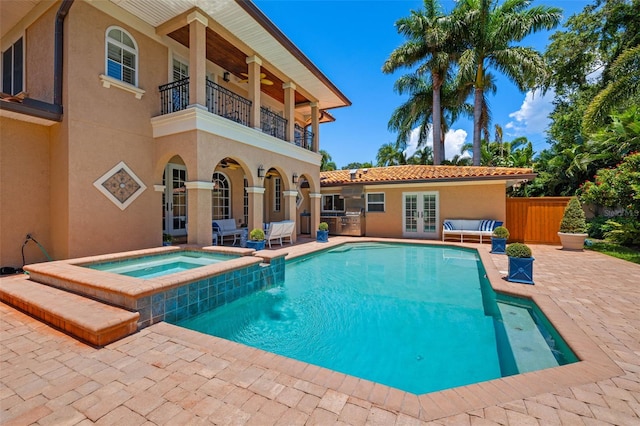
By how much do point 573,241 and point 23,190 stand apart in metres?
18.6

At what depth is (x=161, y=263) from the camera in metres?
6.61

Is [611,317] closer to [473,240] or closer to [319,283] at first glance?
[319,283]

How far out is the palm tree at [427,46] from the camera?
18906 millimetres

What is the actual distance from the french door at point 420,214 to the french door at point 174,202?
11.4 metres

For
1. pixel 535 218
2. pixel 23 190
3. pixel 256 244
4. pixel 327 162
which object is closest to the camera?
pixel 23 190

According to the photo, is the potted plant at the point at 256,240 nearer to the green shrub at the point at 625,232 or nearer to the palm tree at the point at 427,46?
the green shrub at the point at 625,232

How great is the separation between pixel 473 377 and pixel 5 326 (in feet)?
21.4

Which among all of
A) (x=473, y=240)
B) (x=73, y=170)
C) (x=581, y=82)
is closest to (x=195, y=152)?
(x=73, y=170)

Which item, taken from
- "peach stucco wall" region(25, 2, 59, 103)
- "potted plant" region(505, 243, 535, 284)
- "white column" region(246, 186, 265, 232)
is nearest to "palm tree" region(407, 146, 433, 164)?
"white column" region(246, 186, 265, 232)

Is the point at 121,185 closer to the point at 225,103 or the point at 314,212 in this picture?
the point at 225,103

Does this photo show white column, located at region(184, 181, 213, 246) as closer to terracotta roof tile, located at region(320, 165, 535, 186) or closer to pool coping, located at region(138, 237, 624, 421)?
pool coping, located at region(138, 237, 624, 421)

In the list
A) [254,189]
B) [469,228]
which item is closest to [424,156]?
[469,228]

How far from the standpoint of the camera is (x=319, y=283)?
24.6 feet

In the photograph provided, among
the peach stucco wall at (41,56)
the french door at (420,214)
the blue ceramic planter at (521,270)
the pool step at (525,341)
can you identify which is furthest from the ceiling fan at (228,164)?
the pool step at (525,341)
